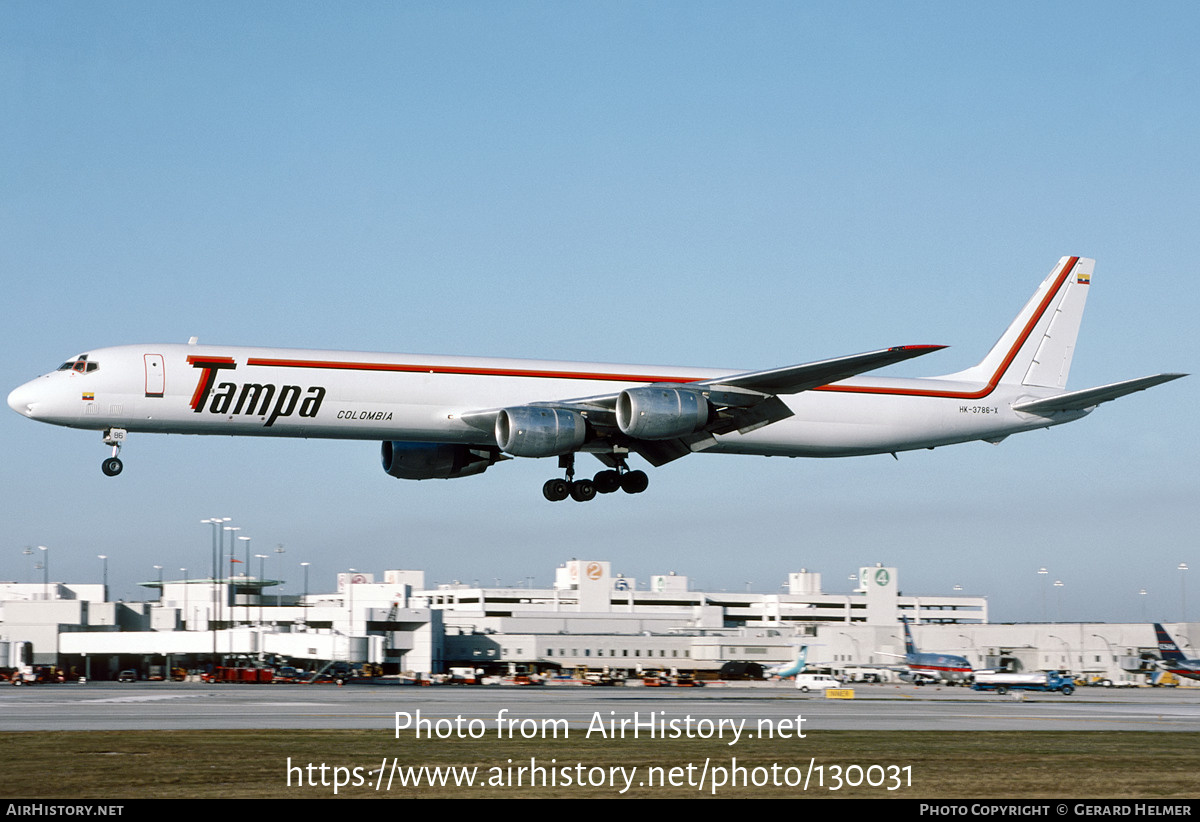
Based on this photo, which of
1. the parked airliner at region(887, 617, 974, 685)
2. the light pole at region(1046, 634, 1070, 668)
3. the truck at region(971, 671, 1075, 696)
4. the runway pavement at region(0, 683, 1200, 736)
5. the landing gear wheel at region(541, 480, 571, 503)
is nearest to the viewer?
the runway pavement at region(0, 683, 1200, 736)

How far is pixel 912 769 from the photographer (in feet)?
91.5

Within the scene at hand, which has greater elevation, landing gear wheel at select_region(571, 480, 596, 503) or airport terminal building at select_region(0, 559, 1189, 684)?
landing gear wheel at select_region(571, 480, 596, 503)

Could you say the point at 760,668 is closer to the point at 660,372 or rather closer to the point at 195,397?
the point at 660,372

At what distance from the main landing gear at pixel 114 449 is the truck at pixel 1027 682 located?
58499 millimetres

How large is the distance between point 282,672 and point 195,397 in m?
57.7

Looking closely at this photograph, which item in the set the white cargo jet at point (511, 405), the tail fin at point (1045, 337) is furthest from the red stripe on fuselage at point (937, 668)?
the white cargo jet at point (511, 405)

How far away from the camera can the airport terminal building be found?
4178 inches

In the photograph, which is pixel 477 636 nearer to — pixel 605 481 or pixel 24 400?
pixel 605 481

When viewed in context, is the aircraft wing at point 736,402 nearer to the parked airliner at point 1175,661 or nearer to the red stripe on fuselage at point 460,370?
the red stripe on fuselage at point 460,370

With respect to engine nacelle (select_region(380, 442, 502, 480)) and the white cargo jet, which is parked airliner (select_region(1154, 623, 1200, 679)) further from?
engine nacelle (select_region(380, 442, 502, 480))

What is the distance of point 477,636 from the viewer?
12694cm

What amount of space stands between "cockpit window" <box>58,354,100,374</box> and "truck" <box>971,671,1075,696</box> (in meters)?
60.0

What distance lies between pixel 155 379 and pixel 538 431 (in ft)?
36.7

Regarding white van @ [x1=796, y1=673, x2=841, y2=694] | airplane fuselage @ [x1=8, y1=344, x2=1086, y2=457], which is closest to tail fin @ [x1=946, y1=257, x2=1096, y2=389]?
airplane fuselage @ [x1=8, y1=344, x2=1086, y2=457]
